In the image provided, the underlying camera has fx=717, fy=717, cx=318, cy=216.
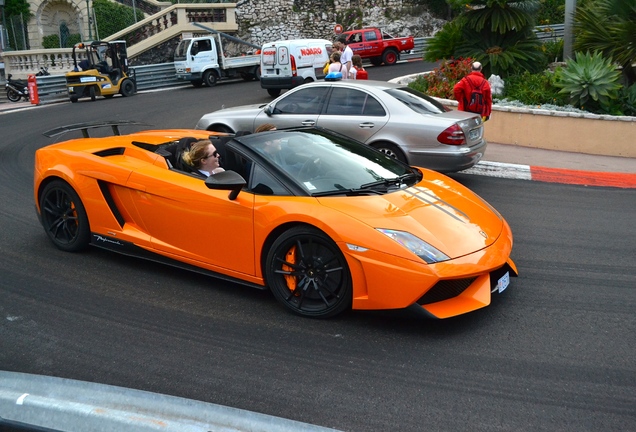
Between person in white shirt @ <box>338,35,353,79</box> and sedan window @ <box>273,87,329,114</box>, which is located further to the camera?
person in white shirt @ <box>338,35,353,79</box>

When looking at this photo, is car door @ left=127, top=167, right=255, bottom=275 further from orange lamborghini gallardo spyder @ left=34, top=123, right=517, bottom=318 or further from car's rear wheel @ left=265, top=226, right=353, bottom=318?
car's rear wheel @ left=265, top=226, right=353, bottom=318

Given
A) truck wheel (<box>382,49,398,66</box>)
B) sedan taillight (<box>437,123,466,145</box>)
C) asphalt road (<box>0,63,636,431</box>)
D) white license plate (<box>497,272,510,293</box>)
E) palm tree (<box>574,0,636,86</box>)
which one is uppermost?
palm tree (<box>574,0,636,86</box>)

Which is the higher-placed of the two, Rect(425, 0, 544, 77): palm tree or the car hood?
Rect(425, 0, 544, 77): palm tree

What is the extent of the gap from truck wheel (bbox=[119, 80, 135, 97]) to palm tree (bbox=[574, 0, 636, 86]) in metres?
17.2

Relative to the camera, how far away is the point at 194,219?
5754 millimetres

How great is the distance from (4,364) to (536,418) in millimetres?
3346

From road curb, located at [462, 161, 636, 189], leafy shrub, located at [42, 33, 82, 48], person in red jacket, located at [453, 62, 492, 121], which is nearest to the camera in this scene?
road curb, located at [462, 161, 636, 189]

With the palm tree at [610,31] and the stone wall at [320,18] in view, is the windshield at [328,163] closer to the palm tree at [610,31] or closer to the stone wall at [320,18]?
the palm tree at [610,31]

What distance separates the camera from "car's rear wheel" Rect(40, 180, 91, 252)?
6.60m

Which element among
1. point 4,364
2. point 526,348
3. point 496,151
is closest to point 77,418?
point 4,364

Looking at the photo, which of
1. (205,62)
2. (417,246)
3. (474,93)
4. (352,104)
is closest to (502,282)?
(417,246)

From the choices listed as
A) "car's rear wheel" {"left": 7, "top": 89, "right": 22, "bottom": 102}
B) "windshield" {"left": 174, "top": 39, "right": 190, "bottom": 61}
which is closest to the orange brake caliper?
"car's rear wheel" {"left": 7, "top": 89, "right": 22, "bottom": 102}

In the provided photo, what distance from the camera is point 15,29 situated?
43.6 m

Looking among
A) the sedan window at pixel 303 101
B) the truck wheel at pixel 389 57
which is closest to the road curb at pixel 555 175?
the sedan window at pixel 303 101
